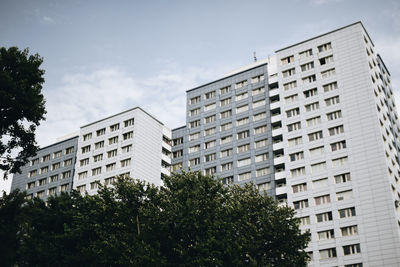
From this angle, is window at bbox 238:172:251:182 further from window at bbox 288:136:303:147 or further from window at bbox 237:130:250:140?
window at bbox 288:136:303:147

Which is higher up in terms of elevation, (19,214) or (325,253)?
(325,253)

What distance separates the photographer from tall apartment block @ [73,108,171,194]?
85062 mm

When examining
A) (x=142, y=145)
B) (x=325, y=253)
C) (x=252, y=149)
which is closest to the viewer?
(x=325, y=253)

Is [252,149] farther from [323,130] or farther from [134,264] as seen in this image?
[134,264]

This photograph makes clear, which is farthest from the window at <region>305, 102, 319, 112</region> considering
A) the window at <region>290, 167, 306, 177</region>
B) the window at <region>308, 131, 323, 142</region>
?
the window at <region>290, 167, 306, 177</region>

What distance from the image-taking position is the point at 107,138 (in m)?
90.2

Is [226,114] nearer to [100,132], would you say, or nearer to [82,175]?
[100,132]

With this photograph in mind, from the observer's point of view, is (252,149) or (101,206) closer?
(101,206)

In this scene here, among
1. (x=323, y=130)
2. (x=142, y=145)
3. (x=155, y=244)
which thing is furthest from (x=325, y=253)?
(x=142, y=145)

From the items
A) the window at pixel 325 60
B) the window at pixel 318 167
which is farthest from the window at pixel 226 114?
the window at pixel 318 167

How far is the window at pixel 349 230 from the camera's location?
204 feet

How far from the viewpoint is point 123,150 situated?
284 ft

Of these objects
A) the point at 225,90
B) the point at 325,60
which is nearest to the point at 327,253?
the point at 325,60

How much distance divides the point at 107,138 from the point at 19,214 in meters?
65.0
